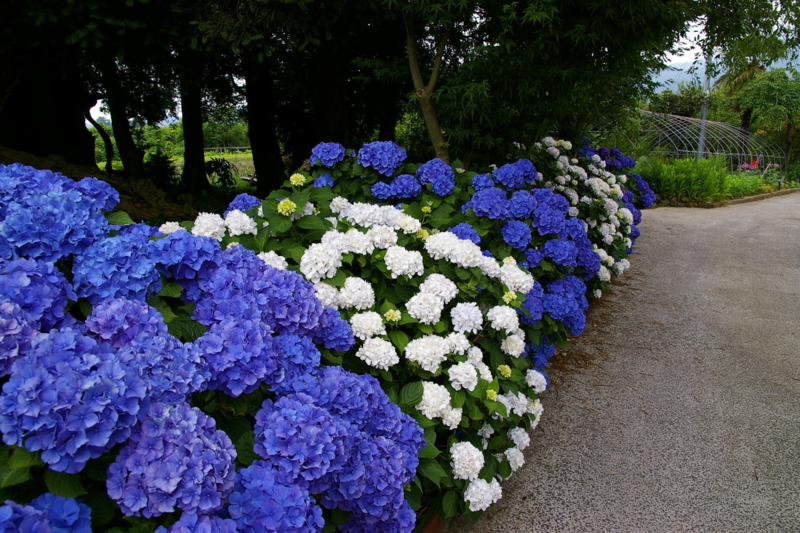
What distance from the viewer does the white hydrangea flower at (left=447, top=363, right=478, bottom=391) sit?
216cm

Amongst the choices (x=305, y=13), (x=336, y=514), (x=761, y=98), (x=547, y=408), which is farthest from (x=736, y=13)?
(x=761, y=98)

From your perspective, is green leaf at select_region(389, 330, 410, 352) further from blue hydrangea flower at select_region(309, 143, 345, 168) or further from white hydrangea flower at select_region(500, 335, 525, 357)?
blue hydrangea flower at select_region(309, 143, 345, 168)

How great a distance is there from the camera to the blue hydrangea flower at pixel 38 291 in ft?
3.96

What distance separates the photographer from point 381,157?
334 cm

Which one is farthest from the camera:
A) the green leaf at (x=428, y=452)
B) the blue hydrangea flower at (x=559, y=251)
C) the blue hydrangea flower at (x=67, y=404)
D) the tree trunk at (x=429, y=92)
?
the tree trunk at (x=429, y=92)

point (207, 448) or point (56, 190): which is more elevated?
point (56, 190)

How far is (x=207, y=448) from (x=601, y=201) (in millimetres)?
4860

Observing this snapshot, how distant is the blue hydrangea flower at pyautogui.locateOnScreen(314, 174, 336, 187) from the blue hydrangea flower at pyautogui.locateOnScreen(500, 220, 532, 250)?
3.65 ft

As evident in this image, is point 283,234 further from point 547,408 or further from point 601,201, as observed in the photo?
point 601,201

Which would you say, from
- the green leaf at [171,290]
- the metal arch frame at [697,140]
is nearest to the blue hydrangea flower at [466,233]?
the green leaf at [171,290]

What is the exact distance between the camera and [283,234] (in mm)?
2574

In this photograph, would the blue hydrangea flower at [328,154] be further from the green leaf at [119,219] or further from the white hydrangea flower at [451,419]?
the white hydrangea flower at [451,419]

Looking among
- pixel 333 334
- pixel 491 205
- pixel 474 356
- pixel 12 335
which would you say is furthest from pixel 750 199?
pixel 12 335

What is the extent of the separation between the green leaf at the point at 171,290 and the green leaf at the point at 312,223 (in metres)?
0.95
